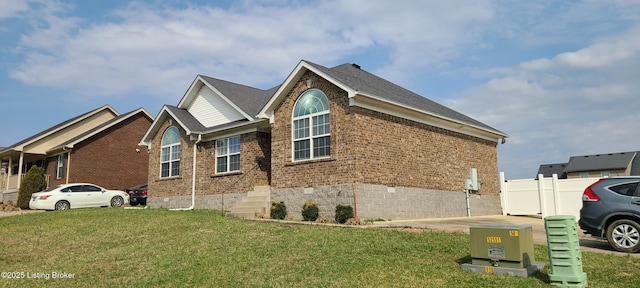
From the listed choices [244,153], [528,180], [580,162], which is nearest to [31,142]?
[244,153]

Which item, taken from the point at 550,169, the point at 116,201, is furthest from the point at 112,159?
the point at 550,169

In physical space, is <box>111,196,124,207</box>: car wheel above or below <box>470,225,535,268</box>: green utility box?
above

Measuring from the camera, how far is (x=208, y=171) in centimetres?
2275

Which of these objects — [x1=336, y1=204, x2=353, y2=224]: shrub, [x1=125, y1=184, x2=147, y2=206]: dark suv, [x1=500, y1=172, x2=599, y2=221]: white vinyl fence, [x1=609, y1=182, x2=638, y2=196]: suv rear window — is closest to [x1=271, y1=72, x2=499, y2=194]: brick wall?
[x1=336, y1=204, x2=353, y2=224]: shrub

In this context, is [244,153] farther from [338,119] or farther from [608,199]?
[608,199]

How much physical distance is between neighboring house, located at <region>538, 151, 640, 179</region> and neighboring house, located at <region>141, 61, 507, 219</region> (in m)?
31.0

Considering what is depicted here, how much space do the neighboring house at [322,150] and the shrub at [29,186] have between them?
10.5 metres

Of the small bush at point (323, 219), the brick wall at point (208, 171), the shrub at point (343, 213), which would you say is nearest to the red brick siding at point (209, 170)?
the brick wall at point (208, 171)

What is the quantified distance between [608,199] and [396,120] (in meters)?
8.41

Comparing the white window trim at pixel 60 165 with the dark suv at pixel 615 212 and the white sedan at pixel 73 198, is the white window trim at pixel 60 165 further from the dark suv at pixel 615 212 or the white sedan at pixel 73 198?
the dark suv at pixel 615 212

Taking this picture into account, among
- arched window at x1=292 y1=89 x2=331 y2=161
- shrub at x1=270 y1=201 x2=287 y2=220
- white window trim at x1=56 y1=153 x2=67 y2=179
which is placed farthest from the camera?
white window trim at x1=56 y1=153 x2=67 y2=179

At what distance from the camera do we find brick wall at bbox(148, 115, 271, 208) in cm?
2061

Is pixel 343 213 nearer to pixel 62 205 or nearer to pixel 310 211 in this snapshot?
pixel 310 211

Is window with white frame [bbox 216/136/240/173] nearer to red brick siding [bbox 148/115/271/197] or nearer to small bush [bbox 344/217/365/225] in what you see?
red brick siding [bbox 148/115/271/197]
